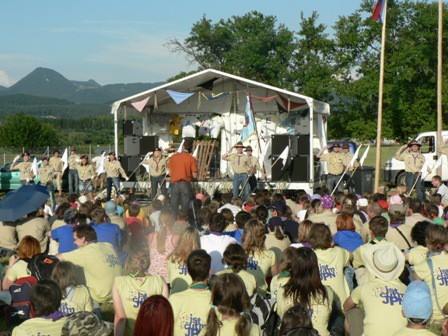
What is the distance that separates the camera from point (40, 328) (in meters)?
4.48

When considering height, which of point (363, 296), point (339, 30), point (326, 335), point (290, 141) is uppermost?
point (339, 30)

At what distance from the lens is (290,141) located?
723 inches

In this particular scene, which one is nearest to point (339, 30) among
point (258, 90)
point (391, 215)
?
point (258, 90)

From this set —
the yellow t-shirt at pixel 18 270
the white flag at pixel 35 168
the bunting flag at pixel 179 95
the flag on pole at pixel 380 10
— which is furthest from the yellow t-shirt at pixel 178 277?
the flag on pole at pixel 380 10

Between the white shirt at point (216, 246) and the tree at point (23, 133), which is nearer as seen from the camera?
the white shirt at point (216, 246)

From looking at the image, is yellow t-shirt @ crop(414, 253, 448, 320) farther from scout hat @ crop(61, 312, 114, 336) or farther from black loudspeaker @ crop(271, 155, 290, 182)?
black loudspeaker @ crop(271, 155, 290, 182)

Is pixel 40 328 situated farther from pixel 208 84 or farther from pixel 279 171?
pixel 208 84

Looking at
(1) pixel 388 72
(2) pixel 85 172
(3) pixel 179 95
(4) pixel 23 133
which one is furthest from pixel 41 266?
(4) pixel 23 133

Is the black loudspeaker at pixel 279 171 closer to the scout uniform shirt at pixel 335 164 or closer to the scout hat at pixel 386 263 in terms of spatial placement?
the scout uniform shirt at pixel 335 164

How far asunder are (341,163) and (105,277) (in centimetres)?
1054

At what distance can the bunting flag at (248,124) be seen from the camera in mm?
19266

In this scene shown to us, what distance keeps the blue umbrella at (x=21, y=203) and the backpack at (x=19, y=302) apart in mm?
2022

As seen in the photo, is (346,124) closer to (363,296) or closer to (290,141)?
(290,141)

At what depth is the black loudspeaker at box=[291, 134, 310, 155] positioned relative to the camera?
18156mm
